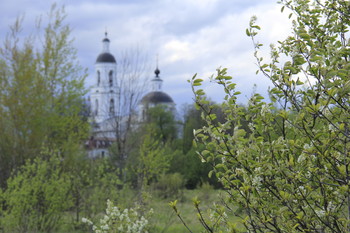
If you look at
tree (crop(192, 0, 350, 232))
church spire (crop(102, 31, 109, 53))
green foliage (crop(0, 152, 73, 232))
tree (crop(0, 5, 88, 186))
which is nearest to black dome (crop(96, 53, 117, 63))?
church spire (crop(102, 31, 109, 53))

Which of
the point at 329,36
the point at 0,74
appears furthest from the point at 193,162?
the point at 329,36

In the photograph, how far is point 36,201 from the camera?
9.35 meters

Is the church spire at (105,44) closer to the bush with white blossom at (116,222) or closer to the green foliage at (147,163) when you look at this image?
the green foliage at (147,163)

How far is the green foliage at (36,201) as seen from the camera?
8961mm

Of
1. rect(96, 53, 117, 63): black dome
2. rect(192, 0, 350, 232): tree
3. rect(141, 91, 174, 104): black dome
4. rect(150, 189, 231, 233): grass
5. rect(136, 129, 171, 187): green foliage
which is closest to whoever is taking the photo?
rect(192, 0, 350, 232): tree

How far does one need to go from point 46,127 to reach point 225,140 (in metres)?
12.6

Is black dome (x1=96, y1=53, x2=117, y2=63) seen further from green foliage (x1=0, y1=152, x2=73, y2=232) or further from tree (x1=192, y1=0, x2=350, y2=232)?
tree (x1=192, y1=0, x2=350, y2=232)

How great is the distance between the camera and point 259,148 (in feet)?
8.86

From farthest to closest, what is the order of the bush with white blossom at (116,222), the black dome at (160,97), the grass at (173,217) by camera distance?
the black dome at (160,97) → the grass at (173,217) → the bush with white blossom at (116,222)

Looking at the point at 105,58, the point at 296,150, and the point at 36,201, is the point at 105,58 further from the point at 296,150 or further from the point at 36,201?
the point at 296,150

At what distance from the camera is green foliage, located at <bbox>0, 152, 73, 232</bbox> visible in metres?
8.96

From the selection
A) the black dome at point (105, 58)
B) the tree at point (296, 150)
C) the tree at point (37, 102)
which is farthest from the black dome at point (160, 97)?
the tree at point (296, 150)

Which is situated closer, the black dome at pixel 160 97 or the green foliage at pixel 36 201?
the green foliage at pixel 36 201

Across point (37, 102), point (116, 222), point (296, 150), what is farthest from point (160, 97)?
point (296, 150)
